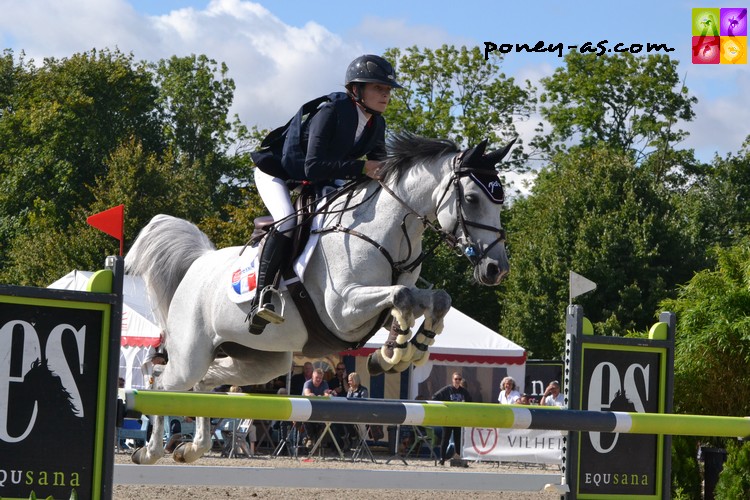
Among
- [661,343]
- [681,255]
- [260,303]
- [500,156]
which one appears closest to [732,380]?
[661,343]

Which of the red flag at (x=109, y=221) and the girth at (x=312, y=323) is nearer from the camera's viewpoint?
the girth at (x=312, y=323)

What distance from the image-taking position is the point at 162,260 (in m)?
6.36

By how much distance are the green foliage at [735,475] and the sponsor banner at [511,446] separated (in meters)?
8.16

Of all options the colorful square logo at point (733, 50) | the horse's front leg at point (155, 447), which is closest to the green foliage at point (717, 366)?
A: the horse's front leg at point (155, 447)

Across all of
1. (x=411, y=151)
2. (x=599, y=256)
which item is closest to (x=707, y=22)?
(x=599, y=256)

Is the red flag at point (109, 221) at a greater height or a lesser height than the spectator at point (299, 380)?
greater

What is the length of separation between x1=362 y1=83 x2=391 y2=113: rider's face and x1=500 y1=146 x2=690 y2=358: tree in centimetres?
1957

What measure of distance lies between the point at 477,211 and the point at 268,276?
1.10 metres

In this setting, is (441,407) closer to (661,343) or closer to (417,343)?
(417,343)

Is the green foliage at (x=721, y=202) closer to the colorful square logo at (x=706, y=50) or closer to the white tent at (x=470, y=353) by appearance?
the colorful square logo at (x=706, y=50)

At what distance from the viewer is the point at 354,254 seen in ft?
17.1

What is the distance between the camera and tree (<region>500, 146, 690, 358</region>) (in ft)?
84.1

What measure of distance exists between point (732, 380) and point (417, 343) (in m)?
3.54

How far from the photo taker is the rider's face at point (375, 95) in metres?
5.46
